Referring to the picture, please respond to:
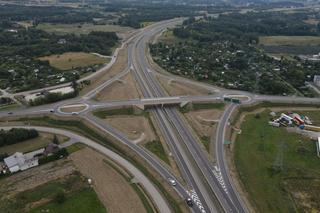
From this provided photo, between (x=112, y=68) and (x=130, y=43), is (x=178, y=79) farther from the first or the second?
(x=130, y=43)

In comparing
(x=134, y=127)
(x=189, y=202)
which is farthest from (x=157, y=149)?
(x=189, y=202)

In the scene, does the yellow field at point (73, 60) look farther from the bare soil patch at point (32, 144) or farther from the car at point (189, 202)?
the car at point (189, 202)

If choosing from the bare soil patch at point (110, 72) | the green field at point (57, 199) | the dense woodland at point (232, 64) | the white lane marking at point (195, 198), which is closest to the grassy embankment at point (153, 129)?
the white lane marking at point (195, 198)

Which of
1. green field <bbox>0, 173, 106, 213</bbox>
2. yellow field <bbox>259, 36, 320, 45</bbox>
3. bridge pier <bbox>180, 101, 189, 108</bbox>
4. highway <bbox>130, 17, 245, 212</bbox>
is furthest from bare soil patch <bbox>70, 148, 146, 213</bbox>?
yellow field <bbox>259, 36, 320, 45</bbox>

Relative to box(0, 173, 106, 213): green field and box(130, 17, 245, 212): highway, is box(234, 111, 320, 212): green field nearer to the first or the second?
box(130, 17, 245, 212): highway

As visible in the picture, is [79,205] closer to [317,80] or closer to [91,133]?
[91,133]

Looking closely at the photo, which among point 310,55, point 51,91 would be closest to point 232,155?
point 51,91
